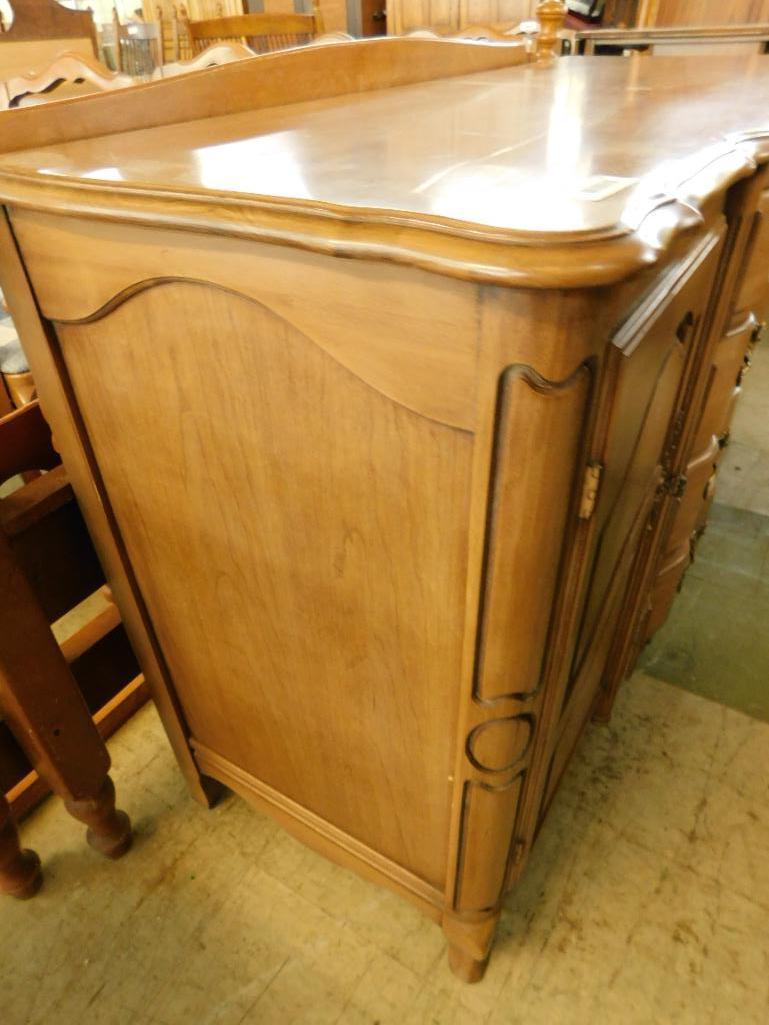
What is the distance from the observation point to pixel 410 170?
0.51 m

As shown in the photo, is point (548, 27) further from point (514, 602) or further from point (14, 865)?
point (14, 865)

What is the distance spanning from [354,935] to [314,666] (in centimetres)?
53

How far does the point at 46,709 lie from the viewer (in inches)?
34.5

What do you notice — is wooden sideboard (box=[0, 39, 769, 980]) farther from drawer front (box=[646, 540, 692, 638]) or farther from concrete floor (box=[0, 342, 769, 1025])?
drawer front (box=[646, 540, 692, 638])

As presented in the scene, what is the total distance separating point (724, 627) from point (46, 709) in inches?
52.5

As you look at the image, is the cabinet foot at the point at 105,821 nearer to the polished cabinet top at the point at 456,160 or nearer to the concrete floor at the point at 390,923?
the concrete floor at the point at 390,923

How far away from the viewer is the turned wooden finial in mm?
1467

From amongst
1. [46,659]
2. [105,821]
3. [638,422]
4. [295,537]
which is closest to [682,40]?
[638,422]

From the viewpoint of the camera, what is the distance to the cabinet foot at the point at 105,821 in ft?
3.31

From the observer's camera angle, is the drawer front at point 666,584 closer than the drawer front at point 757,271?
No

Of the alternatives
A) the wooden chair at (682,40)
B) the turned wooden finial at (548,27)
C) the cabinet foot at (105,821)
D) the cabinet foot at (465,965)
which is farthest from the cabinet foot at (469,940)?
the wooden chair at (682,40)

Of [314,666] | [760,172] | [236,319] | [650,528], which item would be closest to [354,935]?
[314,666]

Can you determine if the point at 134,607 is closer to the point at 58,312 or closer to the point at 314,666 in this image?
the point at 314,666

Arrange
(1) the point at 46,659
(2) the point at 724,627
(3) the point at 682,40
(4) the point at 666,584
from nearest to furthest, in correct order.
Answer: (1) the point at 46,659
(4) the point at 666,584
(2) the point at 724,627
(3) the point at 682,40
